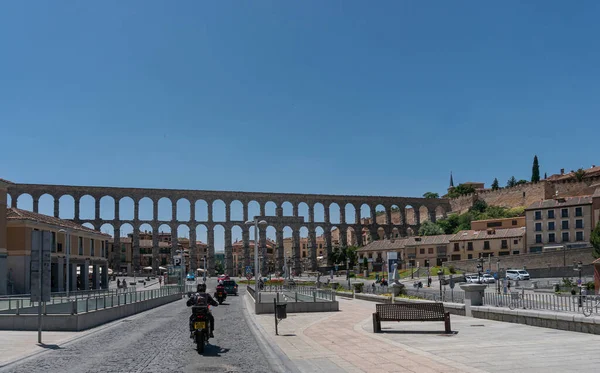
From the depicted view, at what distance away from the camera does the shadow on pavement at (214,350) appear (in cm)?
1390

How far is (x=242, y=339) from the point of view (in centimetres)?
1738

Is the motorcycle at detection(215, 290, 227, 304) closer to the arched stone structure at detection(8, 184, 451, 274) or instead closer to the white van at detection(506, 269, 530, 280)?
the white van at detection(506, 269, 530, 280)

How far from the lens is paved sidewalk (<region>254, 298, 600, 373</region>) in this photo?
446 inches

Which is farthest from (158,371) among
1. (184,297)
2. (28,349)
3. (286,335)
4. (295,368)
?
(184,297)

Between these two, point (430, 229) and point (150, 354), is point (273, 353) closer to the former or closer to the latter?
point (150, 354)

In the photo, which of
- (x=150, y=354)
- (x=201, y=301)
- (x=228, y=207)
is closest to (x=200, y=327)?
(x=201, y=301)

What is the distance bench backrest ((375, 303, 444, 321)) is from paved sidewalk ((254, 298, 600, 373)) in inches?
15.4

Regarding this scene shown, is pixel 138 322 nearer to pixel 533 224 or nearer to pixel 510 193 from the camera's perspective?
pixel 533 224

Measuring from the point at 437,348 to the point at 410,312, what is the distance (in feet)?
13.7

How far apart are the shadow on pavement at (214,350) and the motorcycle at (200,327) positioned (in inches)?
9.4

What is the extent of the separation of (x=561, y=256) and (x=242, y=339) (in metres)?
60.8

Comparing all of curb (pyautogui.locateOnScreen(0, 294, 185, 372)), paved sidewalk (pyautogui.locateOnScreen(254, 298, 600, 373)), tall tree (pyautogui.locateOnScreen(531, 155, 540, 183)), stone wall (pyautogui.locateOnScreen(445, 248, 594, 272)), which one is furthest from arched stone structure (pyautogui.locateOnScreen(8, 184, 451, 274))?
paved sidewalk (pyautogui.locateOnScreen(254, 298, 600, 373))

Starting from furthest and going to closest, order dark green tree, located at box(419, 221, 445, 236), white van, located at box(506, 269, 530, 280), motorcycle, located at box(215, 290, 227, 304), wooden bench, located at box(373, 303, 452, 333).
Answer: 1. dark green tree, located at box(419, 221, 445, 236)
2. white van, located at box(506, 269, 530, 280)
3. motorcycle, located at box(215, 290, 227, 304)
4. wooden bench, located at box(373, 303, 452, 333)

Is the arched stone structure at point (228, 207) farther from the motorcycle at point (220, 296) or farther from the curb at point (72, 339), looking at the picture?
the curb at point (72, 339)
